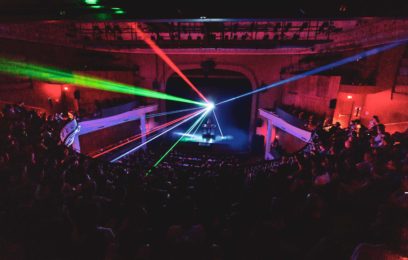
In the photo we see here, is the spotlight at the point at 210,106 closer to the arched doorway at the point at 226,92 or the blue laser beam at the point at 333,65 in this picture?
the arched doorway at the point at 226,92

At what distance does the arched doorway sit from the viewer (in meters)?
19.6

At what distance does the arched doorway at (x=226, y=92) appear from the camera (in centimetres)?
1961

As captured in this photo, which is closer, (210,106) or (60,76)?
(60,76)

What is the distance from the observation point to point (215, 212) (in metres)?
4.79

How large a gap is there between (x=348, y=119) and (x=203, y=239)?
37.6 feet

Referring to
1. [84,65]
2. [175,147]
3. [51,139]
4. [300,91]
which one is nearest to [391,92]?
[300,91]

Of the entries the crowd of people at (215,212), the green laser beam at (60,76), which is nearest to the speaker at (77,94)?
the green laser beam at (60,76)

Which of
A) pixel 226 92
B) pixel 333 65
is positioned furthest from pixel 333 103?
pixel 226 92

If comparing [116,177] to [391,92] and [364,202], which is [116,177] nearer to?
[364,202]

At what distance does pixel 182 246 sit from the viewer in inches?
113

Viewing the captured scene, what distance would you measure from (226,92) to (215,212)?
624 inches

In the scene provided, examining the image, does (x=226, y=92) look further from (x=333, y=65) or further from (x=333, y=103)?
(x=333, y=103)

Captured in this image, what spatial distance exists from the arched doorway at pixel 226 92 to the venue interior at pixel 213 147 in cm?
26

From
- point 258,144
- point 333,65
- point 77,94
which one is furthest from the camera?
point 258,144
